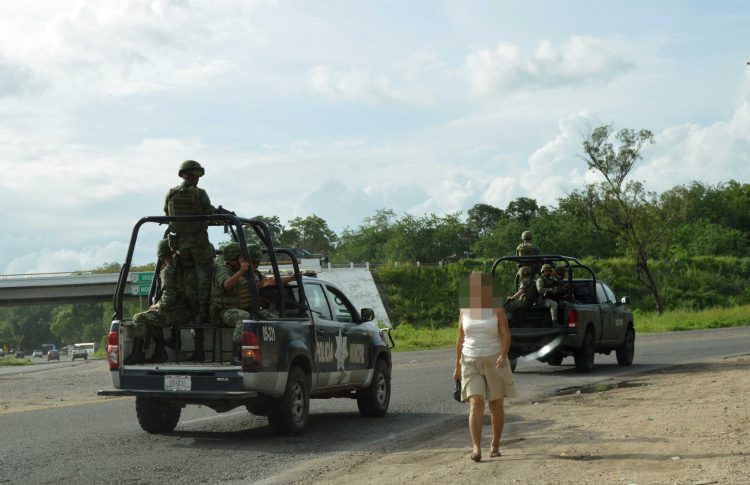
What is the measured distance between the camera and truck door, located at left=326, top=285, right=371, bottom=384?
12.3 m

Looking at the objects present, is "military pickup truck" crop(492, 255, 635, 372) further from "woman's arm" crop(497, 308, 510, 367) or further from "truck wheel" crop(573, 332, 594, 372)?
"woman's arm" crop(497, 308, 510, 367)

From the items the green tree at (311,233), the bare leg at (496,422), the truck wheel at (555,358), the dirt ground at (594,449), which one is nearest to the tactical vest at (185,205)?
the dirt ground at (594,449)

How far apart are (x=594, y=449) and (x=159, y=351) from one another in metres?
5.11

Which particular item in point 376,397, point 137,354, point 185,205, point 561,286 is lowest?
point 376,397

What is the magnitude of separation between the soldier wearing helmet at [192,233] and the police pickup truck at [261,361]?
0.17 m

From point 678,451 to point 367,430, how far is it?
4.15 m

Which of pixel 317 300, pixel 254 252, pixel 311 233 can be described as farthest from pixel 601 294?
pixel 311 233

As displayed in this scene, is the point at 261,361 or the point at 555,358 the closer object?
the point at 261,361

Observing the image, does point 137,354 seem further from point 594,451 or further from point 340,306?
point 594,451

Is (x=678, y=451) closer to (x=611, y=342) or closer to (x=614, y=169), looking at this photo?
(x=611, y=342)

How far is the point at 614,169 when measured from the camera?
51156 millimetres

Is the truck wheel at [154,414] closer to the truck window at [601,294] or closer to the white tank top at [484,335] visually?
the white tank top at [484,335]

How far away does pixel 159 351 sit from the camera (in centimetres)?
1130

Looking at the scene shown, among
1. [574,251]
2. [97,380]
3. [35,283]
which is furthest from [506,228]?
[97,380]
